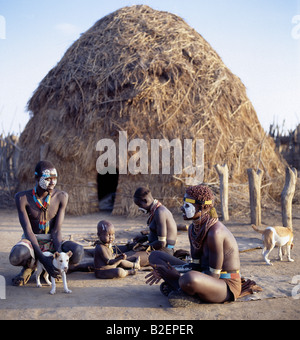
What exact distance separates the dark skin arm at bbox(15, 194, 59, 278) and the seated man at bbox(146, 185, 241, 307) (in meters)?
1.06

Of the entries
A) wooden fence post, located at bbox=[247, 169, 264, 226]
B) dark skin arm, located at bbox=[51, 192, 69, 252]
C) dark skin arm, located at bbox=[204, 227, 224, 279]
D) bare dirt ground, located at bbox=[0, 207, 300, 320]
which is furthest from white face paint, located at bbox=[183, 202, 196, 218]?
wooden fence post, located at bbox=[247, 169, 264, 226]

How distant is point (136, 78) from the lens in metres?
8.88

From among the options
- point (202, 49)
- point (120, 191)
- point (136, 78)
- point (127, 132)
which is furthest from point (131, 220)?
point (202, 49)

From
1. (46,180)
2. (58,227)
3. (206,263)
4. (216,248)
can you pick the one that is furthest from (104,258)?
(216,248)

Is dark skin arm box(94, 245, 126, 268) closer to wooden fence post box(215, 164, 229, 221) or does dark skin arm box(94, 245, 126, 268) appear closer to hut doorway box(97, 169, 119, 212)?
wooden fence post box(215, 164, 229, 221)

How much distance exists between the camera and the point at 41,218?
396cm

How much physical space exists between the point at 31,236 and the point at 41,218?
9.4 inches

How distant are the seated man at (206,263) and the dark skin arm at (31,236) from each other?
3.48 ft

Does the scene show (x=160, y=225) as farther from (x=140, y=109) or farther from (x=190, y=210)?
(x=140, y=109)

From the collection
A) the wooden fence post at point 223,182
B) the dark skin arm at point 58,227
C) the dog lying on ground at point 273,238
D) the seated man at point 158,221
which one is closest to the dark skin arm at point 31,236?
the dark skin arm at point 58,227

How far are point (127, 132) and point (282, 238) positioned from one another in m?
4.86

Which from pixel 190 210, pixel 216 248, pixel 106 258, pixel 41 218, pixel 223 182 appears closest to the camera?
pixel 216 248

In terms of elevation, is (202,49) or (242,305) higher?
(202,49)
